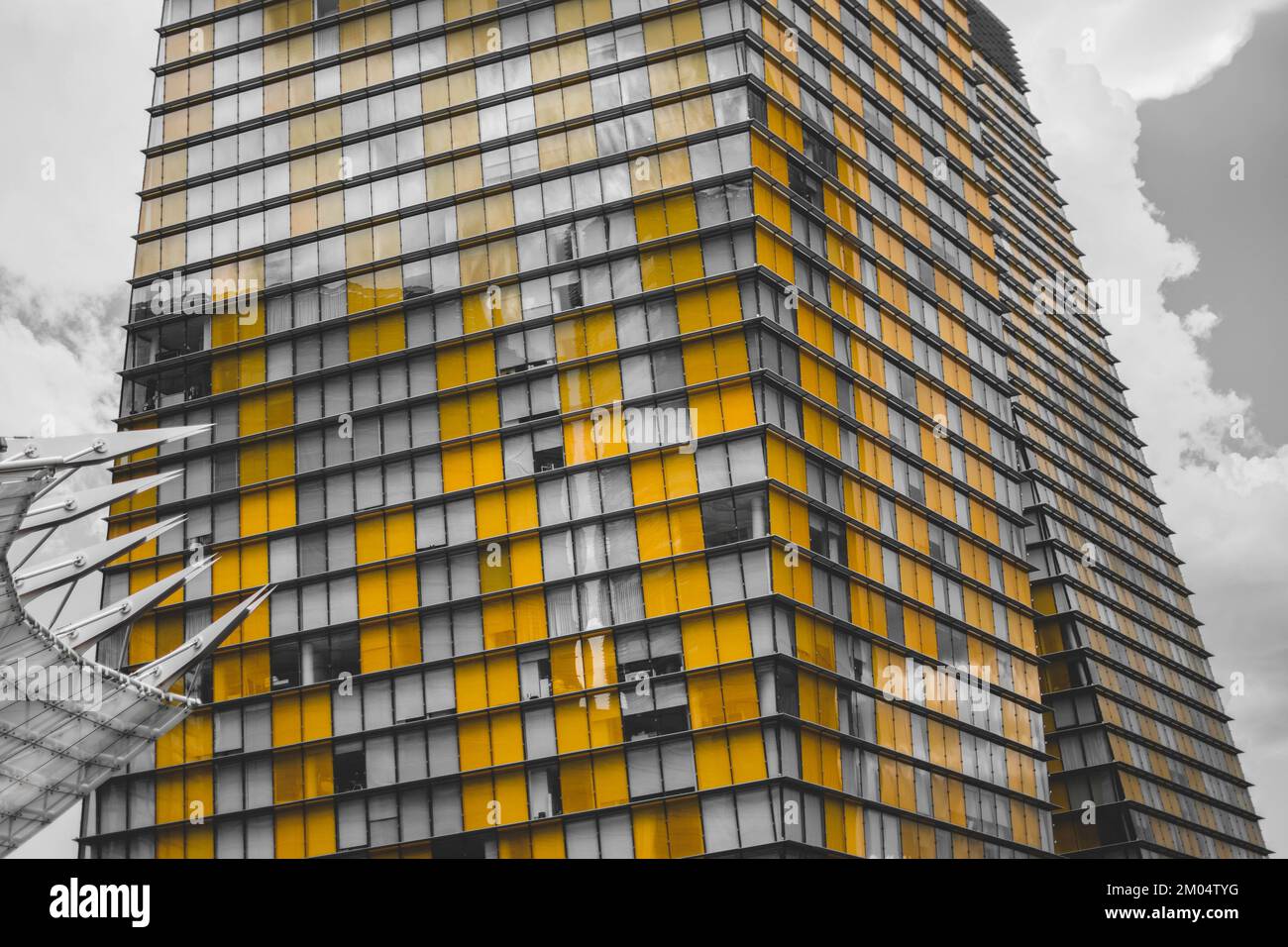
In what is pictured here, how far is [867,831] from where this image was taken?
172 ft

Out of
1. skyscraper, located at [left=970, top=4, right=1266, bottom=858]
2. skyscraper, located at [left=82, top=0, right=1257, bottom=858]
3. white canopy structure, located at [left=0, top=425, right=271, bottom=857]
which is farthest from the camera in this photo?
skyscraper, located at [left=970, top=4, right=1266, bottom=858]

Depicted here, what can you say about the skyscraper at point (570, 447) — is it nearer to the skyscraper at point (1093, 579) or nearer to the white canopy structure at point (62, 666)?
the white canopy structure at point (62, 666)

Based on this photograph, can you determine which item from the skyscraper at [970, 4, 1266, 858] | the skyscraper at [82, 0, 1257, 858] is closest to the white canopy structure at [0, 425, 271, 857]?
the skyscraper at [82, 0, 1257, 858]

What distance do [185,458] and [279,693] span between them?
12.3 m

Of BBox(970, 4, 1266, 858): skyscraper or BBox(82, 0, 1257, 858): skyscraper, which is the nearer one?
BBox(82, 0, 1257, 858): skyscraper

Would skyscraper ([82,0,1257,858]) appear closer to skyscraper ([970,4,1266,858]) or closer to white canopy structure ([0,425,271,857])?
white canopy structure ([0,425,271,857])

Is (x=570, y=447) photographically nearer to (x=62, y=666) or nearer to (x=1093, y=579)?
(x=62, y=666)

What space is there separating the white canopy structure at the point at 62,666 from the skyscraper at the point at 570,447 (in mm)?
6543

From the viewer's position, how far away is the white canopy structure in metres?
35.2

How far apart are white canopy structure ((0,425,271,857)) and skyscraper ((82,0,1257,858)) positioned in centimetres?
654

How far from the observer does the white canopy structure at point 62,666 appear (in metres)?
35.2

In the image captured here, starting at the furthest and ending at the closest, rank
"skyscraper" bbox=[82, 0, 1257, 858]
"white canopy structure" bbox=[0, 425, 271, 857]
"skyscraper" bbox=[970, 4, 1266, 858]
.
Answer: "skyscraper" bbox=[970, 4, 1266, 858] < "skyscraper" bbox=[82, 0, 1257, 858] < "white canopy structure" bbox=[0, 425, 271, 857]

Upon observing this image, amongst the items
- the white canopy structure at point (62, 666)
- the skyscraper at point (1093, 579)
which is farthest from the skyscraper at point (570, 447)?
the skyscraper at point (1093, 579)
